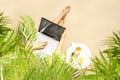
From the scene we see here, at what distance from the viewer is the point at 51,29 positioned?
2.89 metres

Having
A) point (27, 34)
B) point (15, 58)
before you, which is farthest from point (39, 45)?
point (15, 58)

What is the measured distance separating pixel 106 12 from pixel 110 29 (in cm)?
20

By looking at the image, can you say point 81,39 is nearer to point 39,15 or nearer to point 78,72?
point 39,15

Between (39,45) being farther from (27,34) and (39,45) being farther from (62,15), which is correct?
(62,15)

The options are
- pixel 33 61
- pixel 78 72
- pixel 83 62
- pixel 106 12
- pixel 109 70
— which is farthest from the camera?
pixel 106 12

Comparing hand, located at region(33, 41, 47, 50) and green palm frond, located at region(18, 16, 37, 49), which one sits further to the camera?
hand, located at region(33, 41, 47, 50)

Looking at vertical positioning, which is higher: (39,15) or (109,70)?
(39,15)

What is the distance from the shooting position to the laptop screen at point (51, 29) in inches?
113

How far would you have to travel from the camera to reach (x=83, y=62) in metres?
2.66

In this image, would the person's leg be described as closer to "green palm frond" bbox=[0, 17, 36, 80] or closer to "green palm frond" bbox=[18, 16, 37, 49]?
"green palm frond" bbox=[18, 16, 37, 49]

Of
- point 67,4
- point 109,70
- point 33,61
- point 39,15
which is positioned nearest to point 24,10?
point 39,15

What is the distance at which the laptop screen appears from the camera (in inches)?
113

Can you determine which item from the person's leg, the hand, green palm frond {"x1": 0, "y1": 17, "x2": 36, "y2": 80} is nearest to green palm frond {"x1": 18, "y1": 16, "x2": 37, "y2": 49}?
green palm frond {"x1": 0, "y1": 17, "x2": 36, "y2": 80}

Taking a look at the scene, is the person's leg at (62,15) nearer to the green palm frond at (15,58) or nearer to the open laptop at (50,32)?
the open laptop at (50,32)
